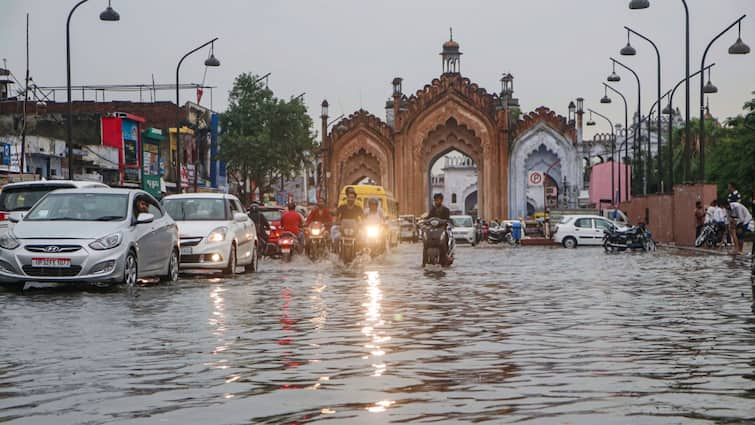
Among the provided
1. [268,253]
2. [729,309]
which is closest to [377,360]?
[729,309]

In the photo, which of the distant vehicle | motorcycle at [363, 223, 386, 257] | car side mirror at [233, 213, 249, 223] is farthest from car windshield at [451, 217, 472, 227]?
the distant vehicle

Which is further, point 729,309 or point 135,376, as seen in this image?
point 729,309

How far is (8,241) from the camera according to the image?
1667 centimetres

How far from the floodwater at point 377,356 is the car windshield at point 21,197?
4.56 m

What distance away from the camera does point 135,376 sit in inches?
309

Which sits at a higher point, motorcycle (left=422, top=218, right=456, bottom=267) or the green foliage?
the green foliage

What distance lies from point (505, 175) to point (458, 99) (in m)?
6.34

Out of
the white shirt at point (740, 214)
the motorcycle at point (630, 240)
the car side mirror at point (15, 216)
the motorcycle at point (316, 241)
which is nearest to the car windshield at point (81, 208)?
the car side mirror at point (15, 216)

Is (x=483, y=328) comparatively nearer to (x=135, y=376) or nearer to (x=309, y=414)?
(x=135, y=376)

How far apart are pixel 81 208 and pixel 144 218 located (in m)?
0.97

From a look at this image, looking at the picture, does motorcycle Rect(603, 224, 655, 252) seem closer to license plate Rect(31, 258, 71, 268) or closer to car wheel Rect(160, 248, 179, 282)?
car wheel Rect(160, 248, 179, 282)

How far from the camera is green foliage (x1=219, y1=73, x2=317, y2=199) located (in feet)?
228

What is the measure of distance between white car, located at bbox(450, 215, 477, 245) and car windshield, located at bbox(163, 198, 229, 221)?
3437cm

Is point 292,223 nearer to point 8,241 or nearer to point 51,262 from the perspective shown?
point 8,241
